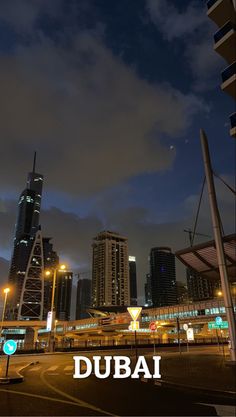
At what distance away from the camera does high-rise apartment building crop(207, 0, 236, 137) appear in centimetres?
2856

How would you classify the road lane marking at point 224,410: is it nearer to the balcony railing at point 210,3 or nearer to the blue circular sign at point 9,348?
the blue circular sign at point 9,348

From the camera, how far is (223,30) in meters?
29.1

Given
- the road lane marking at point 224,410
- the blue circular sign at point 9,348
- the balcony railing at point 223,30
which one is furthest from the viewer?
the balcony railing at point 223,30

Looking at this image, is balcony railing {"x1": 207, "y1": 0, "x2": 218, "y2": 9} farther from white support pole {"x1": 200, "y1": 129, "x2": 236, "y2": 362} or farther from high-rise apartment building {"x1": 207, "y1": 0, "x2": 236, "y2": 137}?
white support pole {"x1": 200, "y1": 129, "x2": 236, "y2": 362}

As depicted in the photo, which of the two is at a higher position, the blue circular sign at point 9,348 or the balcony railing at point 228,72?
the balcony railing at point 228,72

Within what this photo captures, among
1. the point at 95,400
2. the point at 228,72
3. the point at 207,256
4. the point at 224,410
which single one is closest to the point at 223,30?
the point at 228,72

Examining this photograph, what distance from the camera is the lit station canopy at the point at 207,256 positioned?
83.1 feet

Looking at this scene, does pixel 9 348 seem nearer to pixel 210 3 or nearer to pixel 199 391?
pixel 199 391

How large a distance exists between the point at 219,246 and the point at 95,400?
13.9 m

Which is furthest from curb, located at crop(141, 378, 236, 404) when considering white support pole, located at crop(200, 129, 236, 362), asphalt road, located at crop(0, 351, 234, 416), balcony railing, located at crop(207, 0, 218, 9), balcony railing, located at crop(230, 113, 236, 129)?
balcony railing, located at crop(207, 0, 218, 9)

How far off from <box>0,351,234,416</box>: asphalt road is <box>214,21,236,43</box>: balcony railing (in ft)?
88.1

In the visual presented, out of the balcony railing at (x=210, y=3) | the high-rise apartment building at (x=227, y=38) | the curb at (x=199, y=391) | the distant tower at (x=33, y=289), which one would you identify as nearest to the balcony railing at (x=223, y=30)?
the high-rise apartment building at (x=227, y=38)

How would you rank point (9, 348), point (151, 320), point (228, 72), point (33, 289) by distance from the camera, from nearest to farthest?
point (9, 348), point (228, 72), point (151, 320), point (33, 289)

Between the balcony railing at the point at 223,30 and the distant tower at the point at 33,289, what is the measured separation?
122 metres
